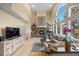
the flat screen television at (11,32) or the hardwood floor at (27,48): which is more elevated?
the flat screen television at (11,32)

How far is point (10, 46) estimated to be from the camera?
483 centimetres

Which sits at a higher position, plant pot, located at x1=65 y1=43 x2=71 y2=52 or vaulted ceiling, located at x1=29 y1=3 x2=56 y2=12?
vaulted ceiling, located at x1=29 y1=3 x2=56 y2=12

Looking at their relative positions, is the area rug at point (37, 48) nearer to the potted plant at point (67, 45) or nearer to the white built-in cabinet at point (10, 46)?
the white built-in cabinet at point (10, 46)

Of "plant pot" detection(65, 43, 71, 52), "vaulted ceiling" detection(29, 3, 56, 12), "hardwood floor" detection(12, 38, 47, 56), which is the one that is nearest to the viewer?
"vaulted ceiling" detection(29, 3, 56, 12)

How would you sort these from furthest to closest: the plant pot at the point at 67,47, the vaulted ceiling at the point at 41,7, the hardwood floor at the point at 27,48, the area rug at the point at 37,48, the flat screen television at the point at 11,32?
the flat screen television at the point at 11,32 → the area rug at the point at 37,48 → the hardwood floor at the point at 27,48 → the plant pot at the point at 67,47 → the vaulted ceiling at the point at 41,7

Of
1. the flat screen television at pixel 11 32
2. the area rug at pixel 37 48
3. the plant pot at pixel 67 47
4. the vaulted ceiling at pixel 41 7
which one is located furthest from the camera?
A: the flat screen television at pixel 11 32

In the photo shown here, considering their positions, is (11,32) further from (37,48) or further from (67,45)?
(67,45)

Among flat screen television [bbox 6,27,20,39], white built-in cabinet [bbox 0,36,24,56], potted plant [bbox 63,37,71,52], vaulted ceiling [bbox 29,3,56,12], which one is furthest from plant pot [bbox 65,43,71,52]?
flat screen television [bbox 6,27,20,39]

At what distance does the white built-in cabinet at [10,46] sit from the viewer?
4199 millimetres

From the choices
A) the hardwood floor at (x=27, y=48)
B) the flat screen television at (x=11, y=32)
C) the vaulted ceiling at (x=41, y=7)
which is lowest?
the hardwood floor at (x=27, y=48)

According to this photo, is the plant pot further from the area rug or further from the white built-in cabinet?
the white built-in cabinet

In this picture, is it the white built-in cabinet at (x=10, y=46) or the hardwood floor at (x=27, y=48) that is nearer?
the white built-in cabinet at (x=10, y=46)

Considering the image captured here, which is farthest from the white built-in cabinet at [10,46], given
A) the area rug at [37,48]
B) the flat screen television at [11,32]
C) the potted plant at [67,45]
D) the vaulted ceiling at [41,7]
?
the potted plant at [67,45]

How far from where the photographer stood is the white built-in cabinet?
4199 mm
